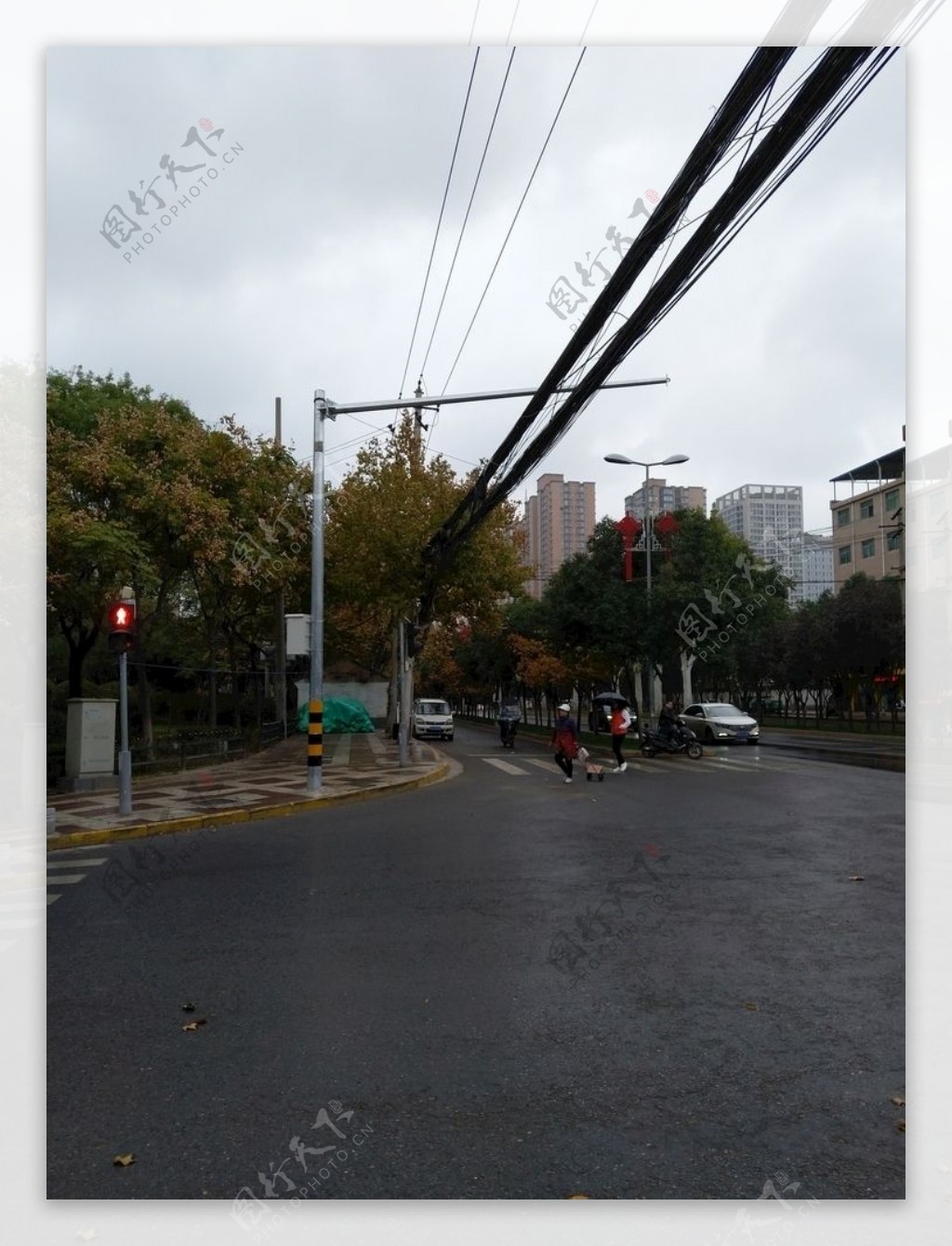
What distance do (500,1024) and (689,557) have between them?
2802cm

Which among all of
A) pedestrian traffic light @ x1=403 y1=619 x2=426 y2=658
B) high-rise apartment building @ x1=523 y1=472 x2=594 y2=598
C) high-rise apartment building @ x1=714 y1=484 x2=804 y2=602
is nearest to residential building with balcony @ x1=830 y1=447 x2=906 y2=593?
high-rise apartment building @ x1=714 y1=484 x2=804 y2=602

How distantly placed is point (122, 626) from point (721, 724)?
20468mm

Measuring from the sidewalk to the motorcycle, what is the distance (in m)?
4.92

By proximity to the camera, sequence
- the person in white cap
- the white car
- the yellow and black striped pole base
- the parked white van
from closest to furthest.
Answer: the yellow and black striped pole base → the person in white cap → the white car → the parked white van

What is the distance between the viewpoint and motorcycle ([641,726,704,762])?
23.5 m

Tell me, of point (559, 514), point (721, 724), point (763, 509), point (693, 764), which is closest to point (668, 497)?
point (559, 514)

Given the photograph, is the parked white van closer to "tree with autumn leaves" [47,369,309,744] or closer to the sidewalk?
the sidewalk

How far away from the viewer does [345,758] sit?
77.3 feet

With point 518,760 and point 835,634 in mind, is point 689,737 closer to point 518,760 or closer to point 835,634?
point 518,760

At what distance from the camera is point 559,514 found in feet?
153

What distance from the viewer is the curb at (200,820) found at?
11.1 metres

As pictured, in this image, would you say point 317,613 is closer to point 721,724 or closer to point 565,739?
point 565,739

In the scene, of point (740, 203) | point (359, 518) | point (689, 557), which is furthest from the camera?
point (689, 557)

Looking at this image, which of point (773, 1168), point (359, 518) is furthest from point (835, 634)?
point (773, 1168)
